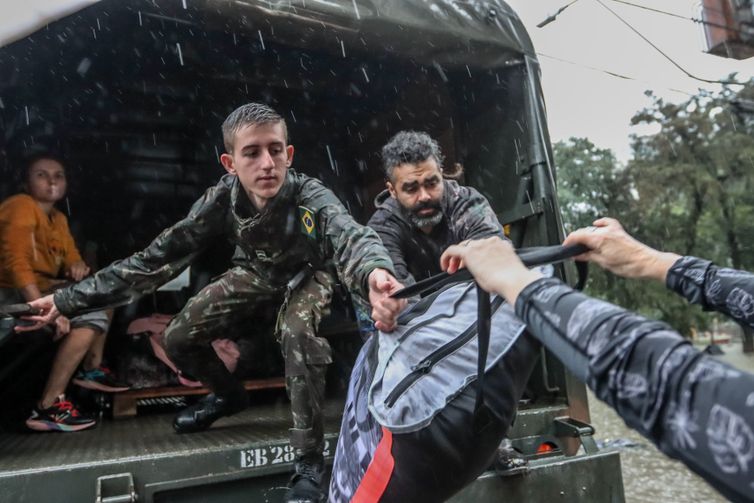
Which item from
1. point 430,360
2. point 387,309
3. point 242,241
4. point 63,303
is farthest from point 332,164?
point 430,360

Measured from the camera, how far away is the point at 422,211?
2.90 meters

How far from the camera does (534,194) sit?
119 inches

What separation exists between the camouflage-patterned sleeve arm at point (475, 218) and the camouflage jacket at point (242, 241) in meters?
0.62

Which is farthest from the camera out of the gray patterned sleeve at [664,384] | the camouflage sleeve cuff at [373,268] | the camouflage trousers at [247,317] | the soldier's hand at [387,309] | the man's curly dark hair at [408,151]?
the man's curly dark hair at [408,151]

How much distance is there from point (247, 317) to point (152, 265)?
1.77ft

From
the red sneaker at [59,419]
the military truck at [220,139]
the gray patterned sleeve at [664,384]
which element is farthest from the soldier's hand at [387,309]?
the red sneaker at [59,419]

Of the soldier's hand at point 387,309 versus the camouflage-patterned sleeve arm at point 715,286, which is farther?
the soldier's hand at point 387,309

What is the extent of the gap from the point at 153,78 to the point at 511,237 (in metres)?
2.81

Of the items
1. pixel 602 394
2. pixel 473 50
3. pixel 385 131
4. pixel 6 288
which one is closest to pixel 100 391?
pixel 6 288

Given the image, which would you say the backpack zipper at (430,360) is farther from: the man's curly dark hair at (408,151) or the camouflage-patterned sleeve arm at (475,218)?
the man's curly dark hair at (408,151)

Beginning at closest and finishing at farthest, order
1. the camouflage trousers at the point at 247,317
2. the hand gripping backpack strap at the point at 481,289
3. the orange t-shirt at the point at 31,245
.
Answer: the hand gripping backpack strap at the point at 481,289
the camouflage trousers at the point at 247,317
the orange t-shirt at the point at 31,245

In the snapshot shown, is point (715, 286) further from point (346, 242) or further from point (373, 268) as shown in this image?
point (346, 242)

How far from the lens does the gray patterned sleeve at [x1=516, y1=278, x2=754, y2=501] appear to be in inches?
29.9

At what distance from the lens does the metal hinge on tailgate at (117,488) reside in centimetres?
197
